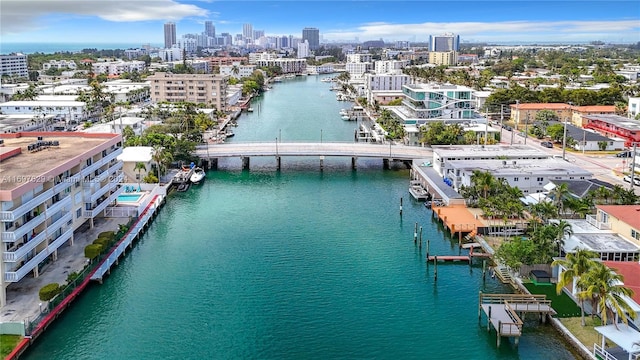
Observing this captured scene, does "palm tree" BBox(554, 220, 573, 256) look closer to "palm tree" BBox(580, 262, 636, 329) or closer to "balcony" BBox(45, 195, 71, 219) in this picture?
"palm tree" BBox(580, 262, 636, 329)

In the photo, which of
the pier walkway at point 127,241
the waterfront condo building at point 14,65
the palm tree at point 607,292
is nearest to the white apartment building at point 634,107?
the palm tree at point 607,292

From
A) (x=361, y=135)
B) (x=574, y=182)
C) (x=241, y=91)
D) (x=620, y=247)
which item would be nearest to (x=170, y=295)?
(x=620, y=247)

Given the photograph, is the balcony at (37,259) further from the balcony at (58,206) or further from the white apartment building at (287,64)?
the white apartment building at (287,64)

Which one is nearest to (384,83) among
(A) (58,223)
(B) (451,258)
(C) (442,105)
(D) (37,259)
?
(C) (442,105)

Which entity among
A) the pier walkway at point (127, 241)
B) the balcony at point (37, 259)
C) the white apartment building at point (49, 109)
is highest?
the white apartment building at point (49, 109)

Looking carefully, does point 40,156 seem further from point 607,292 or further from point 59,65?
point 59,65

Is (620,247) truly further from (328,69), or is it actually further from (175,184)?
(328,69)
